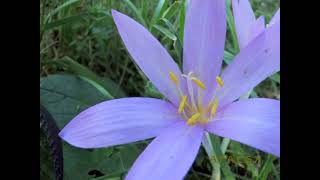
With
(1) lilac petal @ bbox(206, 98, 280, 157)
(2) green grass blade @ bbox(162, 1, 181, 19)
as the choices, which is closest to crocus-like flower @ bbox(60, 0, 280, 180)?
(1) lilac petal @ bbox(206, 98, 280, 157)

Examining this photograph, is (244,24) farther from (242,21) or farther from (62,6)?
(62,6)

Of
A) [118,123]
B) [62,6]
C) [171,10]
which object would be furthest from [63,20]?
[118,123]

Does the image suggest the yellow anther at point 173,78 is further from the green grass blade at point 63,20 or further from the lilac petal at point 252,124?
the green grass blade at point 63,20

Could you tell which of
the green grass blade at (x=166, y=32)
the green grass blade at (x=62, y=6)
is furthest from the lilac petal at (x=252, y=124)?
the green grass blade at (x=62, y=6)

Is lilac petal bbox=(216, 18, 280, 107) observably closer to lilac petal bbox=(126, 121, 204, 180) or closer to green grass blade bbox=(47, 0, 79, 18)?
lilac petal bbox=(126, 121, 204, 180)
